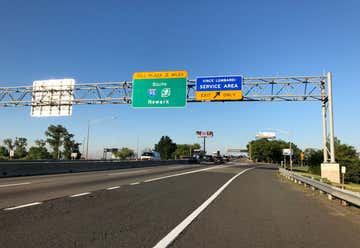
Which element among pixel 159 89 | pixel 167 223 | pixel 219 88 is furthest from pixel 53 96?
pixel 167 223

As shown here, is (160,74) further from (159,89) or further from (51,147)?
(51,147)

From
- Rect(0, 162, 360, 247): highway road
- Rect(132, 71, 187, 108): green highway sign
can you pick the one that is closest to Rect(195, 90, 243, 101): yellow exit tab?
Result: Rect(132, 71, 187, 108): green highway sign

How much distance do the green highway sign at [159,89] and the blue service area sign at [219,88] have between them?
68.3 inches

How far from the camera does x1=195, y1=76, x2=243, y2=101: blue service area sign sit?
97.8 feet

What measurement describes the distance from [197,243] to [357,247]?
2.82 meters

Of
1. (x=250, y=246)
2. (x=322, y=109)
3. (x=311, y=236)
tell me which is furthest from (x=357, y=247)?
(x=322, y=109)

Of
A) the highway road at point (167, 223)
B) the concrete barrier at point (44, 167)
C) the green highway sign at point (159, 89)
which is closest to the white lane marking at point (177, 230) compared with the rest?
the highway road at point (167, 223)

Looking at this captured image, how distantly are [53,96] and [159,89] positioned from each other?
479 inches

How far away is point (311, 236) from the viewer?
6.21 meters

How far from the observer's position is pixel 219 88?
3019 centimetres

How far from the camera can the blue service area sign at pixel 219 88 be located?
29.8m

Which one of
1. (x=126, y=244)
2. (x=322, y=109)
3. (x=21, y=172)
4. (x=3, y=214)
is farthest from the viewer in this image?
(x=322, y=109)

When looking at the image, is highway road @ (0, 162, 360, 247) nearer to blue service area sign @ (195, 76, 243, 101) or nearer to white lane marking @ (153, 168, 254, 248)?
white lane marking @ (153, 168, 254, 248)

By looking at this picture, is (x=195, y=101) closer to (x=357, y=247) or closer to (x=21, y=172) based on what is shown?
(x=21, y=172)
